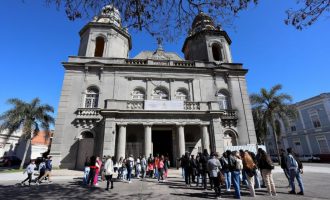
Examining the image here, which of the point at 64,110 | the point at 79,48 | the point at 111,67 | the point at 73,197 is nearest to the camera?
the point at 73,197

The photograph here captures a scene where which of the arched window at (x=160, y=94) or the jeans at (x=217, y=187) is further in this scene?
the arched window at (x=160, y=94)

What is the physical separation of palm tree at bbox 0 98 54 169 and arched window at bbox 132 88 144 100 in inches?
557

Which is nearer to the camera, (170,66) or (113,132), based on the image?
(113,132)

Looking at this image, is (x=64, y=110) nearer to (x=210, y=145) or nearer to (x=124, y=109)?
(x=124, y=109)

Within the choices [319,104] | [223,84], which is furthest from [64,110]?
[319,104]

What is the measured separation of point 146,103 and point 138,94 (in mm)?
3587

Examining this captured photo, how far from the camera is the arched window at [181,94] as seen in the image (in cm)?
1912

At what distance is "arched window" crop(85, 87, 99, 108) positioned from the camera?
1769cm

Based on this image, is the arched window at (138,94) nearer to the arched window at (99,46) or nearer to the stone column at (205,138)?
the stone column at (205,138)

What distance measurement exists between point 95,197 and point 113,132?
7581mm

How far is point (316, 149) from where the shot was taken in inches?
1271

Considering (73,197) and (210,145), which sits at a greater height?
(210,145)

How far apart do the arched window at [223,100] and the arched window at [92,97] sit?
506 inches

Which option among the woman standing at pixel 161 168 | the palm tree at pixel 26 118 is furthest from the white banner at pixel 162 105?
the palm tree at pixel 26 118
